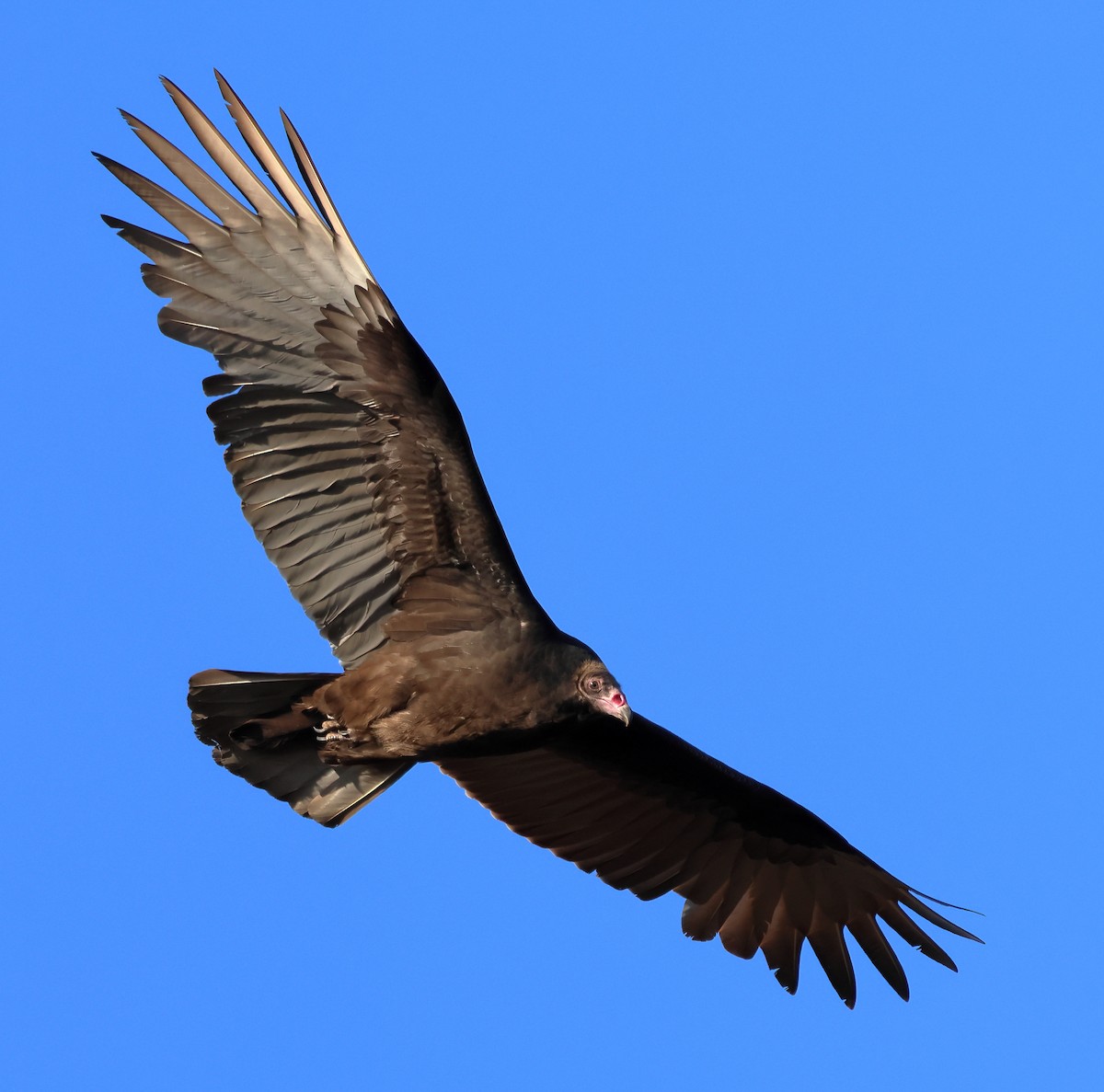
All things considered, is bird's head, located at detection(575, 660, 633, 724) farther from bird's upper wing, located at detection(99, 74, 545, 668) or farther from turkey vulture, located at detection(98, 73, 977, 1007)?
bird's upper wing, located at detection(99, 74, 545, 668)

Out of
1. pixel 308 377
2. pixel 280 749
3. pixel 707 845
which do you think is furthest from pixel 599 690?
pixel 707 845

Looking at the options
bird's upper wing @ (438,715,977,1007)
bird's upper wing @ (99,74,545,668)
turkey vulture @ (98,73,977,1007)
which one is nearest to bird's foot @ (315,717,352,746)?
turkey vulture @ (98,73,977,1007)

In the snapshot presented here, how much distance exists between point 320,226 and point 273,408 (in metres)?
0.76

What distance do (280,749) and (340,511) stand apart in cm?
114

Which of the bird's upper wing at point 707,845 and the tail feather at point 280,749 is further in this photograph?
the bird's upper wing at point 707,845

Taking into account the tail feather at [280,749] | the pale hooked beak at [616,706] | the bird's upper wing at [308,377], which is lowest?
the tail feather at [280,749]

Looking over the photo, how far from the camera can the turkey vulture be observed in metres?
7.10

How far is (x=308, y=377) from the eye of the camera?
7.18 meters

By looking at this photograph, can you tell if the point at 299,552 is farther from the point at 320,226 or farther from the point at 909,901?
the point at 909,901

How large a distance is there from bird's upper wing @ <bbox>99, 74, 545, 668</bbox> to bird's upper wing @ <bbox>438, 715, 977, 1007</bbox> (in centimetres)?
162

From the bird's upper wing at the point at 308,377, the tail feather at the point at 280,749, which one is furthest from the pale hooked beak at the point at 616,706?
the tail feather at the point at 280,749

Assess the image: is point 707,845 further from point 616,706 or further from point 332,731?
point 332,731

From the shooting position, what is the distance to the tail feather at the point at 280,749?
24.4 feet

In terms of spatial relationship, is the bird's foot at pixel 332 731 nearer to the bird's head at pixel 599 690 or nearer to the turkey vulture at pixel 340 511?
the turkey vulture at pixel 340 511
